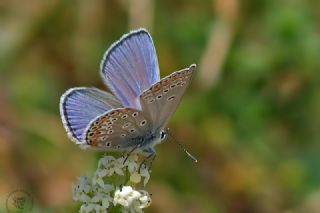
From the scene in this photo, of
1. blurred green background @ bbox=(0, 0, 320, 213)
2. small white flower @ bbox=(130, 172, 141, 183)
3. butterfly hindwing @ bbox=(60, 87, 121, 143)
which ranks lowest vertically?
blurred green background @ bbox=(0, 0, 320, 213)

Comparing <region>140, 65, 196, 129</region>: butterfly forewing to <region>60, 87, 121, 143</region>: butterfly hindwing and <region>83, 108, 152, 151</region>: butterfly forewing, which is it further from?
<region>60, 87, 121, 143</region>: butterfly hindwing

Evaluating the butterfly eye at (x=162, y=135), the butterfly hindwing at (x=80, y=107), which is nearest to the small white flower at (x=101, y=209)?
the butterfly hindwing at (x=80, y=107)

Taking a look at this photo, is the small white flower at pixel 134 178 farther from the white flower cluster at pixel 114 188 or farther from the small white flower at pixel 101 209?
the small white flower at pixel 101 209
